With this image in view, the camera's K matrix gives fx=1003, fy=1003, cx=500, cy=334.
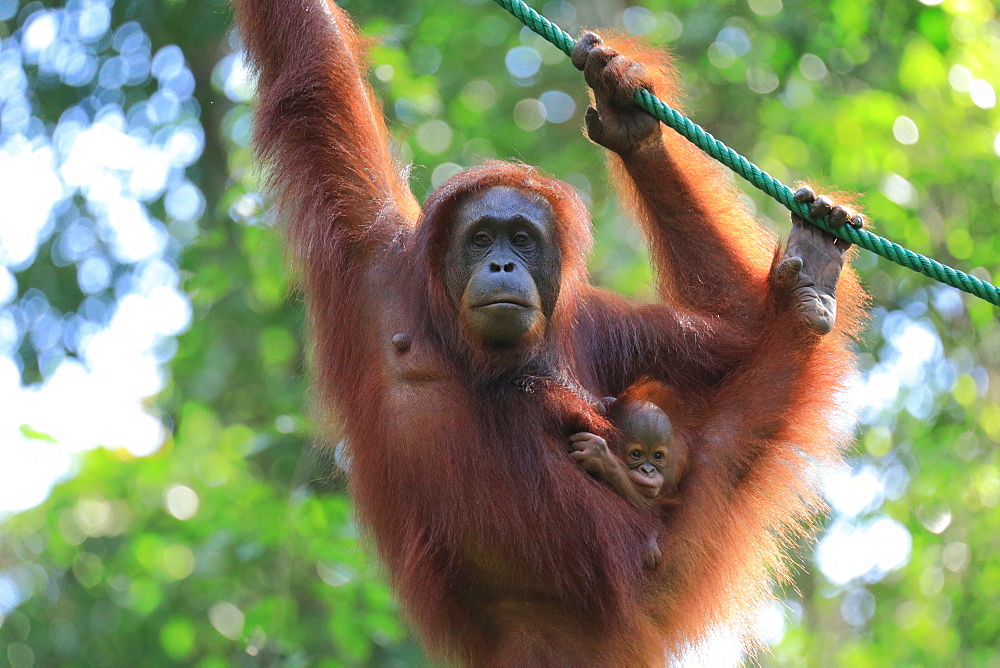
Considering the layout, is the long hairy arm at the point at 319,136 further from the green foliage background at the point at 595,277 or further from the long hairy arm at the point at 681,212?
the green foliage background at the point at 595,277

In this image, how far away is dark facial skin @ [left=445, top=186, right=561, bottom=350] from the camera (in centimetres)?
303

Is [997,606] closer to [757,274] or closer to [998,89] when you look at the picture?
[998,89]

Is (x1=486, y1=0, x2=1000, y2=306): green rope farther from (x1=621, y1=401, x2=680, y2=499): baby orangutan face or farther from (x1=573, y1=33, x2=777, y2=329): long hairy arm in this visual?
(x1=621, y1=401, x2=680, y2=499): baby orangutan face

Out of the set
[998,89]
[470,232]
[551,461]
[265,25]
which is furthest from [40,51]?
[998,89]

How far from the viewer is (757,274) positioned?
3.83 meters

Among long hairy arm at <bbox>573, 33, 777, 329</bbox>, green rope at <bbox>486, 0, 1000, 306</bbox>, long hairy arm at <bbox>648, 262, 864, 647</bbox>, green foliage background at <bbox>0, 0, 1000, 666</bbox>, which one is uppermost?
green rope at <bbox>486, 0, 1000, 306</bbox>

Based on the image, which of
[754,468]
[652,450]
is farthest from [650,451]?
[754,468]

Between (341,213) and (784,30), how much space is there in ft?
17.0

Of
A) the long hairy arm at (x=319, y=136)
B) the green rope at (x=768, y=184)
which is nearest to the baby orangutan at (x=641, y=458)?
the green rope at (x=768, y=184)

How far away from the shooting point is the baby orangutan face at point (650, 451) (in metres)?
3.28

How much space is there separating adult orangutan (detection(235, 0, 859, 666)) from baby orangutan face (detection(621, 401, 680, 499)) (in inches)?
3.1

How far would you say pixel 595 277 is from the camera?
315 inches

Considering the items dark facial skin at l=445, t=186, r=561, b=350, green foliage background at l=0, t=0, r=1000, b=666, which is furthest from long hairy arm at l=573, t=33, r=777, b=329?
green foliage background at l=0, t=0, r=1000, b=666

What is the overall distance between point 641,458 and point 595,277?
4775 millimetres
